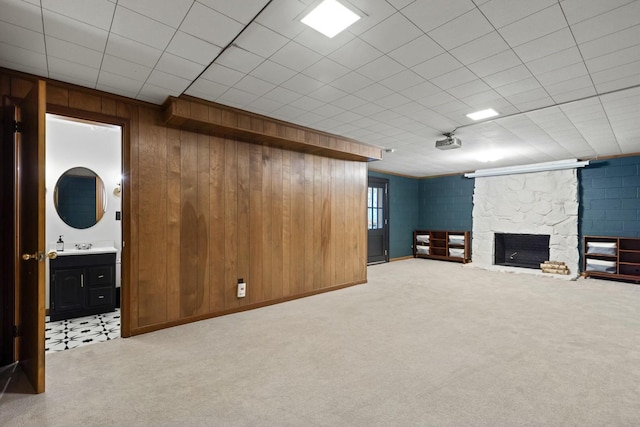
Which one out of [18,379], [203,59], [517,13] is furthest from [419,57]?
[18,379]

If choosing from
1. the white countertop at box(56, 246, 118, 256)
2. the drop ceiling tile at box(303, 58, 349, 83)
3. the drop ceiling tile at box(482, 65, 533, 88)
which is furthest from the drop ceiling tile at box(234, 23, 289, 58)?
the white countertop at box(56, 246, 118, 256)

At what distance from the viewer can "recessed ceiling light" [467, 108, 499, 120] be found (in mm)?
3592

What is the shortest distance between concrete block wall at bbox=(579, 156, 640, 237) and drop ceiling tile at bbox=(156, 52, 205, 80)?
24.4 feet

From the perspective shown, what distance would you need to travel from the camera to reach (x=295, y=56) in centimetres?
242

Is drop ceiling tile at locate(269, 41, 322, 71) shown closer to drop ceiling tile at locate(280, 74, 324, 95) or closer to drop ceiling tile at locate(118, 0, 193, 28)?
drop ceiling tile at locate(280, 74, 324, 95)

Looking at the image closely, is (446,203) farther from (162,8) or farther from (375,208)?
(162,8)

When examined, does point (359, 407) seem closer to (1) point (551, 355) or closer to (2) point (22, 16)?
(1) point (551, 355)

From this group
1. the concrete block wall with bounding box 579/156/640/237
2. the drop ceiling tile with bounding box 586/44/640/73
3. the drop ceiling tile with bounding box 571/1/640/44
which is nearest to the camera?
the drop ceiling tile with bounding box 571/1/640/44

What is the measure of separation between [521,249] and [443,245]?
182cm

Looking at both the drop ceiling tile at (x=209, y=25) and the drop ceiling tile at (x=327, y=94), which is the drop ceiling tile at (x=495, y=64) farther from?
the drop ceiling tile at (x=209, y=25)

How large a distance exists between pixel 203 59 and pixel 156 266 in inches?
82.9

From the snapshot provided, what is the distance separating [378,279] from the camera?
5.86m

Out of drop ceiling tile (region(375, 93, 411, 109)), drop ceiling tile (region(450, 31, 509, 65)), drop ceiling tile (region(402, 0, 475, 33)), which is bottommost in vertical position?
drop ceiling tile (region(375, 93, 411, 109))

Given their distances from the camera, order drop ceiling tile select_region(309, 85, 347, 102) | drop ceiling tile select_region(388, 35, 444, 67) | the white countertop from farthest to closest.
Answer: the white countertop → drop ceiling tile select_region(309, 85, 347, 102) → drop ceiling tile select_region(388, 35, 444, 67)
